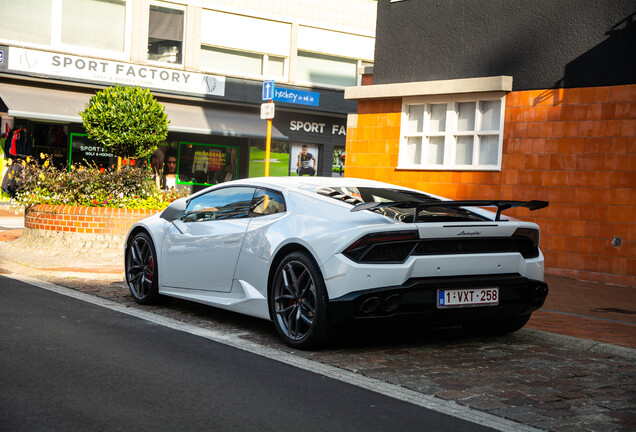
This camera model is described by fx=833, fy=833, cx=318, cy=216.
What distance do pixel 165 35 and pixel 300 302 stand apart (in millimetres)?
22290

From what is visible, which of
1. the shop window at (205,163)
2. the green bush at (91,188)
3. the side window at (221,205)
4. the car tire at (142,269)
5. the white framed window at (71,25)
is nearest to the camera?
the side window at (221,205)

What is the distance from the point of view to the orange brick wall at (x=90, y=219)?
12289mm

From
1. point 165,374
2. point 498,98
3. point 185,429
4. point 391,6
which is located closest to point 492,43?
point 498,98

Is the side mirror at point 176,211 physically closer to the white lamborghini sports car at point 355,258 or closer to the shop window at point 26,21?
the white lamborghini sports car at point 355,258

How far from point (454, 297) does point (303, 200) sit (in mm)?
1399

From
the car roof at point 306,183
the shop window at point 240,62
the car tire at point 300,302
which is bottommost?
the car tire at point 300,302

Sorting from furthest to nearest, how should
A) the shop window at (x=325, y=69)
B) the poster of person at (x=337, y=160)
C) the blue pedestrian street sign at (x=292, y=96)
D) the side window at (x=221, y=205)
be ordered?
the poster of person at (x=337, y=160)
the shop window at (x=325, y=69)
the blue pedestrian street sign at (x=292, y=96)
the side window at (x=221, y=205)

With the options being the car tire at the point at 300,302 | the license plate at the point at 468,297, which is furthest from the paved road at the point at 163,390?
the license plate at the point at 468,297

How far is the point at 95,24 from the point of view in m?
25.7

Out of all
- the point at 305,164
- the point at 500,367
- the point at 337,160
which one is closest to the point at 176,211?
the point at 500,367

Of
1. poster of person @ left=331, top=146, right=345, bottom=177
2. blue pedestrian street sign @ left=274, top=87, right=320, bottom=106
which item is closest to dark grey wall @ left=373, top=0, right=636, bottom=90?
blue pedestrian street sign @ left=274, top=87, right=320, bottom=106

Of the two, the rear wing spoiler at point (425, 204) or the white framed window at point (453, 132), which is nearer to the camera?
the rear wing spoiler at point (425, 204)

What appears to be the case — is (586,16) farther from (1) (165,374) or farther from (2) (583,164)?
(1) (165,374)

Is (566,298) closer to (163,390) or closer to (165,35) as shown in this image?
(163,390)
